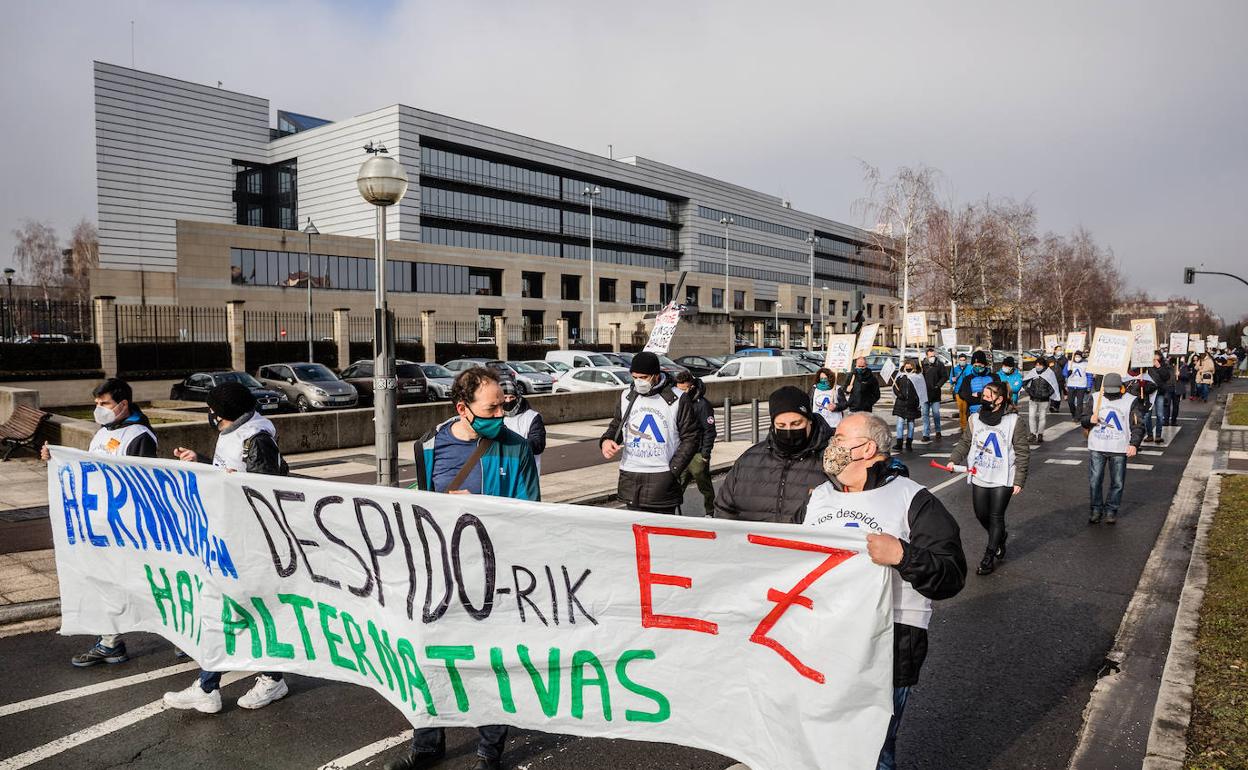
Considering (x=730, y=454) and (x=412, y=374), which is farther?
(x=412, y=374)

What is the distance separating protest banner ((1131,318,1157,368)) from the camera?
1370 cm

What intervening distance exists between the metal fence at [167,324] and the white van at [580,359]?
1265 centimetres

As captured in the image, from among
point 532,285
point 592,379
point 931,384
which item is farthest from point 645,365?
point 532,285

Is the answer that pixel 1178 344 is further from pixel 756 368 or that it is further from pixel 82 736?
pixel 82 736

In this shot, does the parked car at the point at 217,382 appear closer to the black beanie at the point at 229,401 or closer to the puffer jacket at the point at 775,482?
the black beanie at the point at 229,401

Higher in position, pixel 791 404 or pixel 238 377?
pixel 791 404

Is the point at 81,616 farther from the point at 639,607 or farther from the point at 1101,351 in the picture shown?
the point at 1101,351

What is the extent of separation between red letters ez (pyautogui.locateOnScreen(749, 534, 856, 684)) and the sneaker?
14.2 ft

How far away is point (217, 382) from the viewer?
21000 mm

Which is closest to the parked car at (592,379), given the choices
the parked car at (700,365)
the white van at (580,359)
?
the white van at (580,359)

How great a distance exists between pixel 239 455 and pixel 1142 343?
14.9 meters

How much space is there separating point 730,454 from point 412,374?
589 inches

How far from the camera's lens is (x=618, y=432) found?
21.5 ft

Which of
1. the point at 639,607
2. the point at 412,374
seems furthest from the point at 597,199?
the point at 639,607
